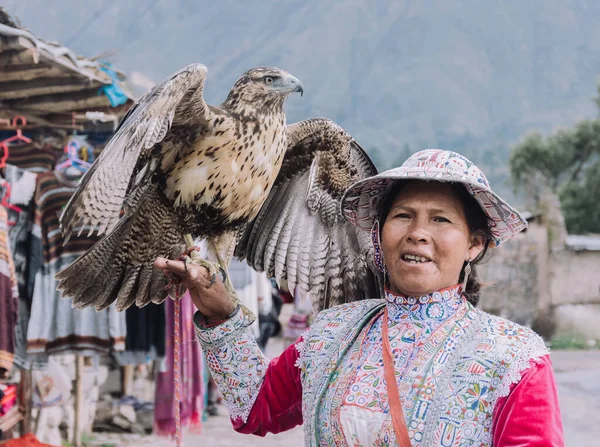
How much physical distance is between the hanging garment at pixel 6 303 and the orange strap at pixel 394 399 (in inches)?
110

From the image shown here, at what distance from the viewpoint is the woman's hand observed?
1.84 metres

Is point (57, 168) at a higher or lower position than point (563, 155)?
lower

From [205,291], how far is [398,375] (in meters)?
0.52

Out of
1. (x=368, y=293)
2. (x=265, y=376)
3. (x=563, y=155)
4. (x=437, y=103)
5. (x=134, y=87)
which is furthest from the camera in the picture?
(x=437, y=103)

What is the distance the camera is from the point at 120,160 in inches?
72.1

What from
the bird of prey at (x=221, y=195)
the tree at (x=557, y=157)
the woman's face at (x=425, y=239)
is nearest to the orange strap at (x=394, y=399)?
the woman's face at (x=425, y=239)

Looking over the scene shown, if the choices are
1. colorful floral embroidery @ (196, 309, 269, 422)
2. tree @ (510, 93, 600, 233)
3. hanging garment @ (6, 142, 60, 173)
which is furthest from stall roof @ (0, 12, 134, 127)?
tree @ (510, 93, 600, 233)

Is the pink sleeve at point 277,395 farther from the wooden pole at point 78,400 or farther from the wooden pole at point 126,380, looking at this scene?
the wooden pole at point 126,380

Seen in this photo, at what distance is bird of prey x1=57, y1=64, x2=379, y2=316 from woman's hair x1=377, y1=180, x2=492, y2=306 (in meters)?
0.46

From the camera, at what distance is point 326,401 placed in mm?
1735

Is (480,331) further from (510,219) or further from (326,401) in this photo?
(326,401)

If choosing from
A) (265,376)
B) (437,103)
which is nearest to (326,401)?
(265,376)

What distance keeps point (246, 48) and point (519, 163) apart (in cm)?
6628

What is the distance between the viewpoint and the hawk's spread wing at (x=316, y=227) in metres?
2.47
